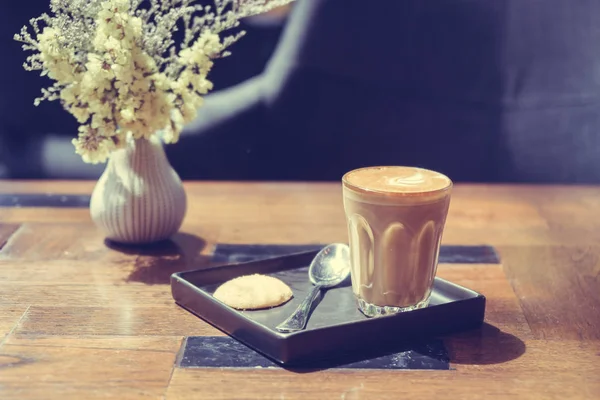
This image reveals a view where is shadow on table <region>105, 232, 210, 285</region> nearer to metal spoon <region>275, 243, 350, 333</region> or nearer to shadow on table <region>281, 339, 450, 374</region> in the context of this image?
metal spoon <region>275, 243, 350, 333</region>

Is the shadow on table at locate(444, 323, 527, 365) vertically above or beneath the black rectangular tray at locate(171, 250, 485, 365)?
beneath

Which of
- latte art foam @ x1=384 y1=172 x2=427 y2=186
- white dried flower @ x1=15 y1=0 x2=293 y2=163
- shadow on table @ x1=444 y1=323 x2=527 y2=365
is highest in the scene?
white dried flower @ x1=15 y1=0 x2=293 y2=163

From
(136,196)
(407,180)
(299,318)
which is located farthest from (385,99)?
(299,318)

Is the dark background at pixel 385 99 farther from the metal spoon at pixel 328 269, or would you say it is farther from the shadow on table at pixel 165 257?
the metal spoon at pixel 328 269

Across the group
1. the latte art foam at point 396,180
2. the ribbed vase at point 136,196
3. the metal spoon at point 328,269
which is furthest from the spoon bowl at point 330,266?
the ribbed vase at point 136,196

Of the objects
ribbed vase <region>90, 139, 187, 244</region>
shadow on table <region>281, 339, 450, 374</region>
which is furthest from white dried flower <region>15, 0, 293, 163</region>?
shadow on table <region>281, 339, 450, 374</region>

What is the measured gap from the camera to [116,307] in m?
1.01

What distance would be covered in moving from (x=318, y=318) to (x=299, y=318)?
4 centimetres

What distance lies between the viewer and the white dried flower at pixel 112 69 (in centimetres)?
109

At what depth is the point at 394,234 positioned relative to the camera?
92 cm

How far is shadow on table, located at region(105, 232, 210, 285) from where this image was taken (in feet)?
3.72

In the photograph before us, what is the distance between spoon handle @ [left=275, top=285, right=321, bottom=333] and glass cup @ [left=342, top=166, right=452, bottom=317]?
0.06m

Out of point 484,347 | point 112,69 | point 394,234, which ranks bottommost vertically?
point 484,347

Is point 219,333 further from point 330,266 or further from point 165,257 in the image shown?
point 165,257
